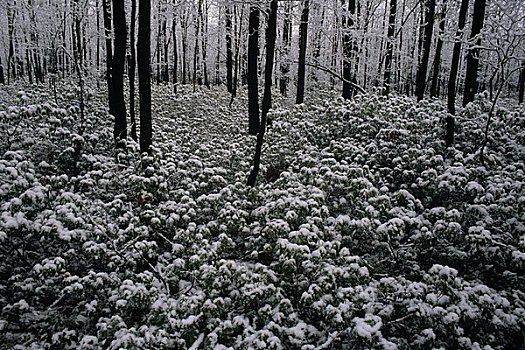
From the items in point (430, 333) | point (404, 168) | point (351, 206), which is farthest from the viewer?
point (404, 168)

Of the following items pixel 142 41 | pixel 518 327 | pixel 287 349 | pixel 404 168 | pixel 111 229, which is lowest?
pixel 287 349

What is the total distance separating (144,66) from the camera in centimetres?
1002

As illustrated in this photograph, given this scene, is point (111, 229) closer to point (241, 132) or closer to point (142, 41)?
point (142, 41)

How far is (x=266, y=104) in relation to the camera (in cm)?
859

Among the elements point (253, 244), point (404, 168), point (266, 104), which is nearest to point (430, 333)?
point (253, 244)

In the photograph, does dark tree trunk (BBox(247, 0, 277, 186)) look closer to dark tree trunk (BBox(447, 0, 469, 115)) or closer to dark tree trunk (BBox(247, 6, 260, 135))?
dark tree trunk (BBox(247, 6, 260, 135))

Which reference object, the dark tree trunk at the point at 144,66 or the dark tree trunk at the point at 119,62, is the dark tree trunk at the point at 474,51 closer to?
the dark tree trunk at the point at 144,66

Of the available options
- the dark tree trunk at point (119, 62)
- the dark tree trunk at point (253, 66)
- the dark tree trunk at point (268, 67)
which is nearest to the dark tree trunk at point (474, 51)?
the dark tree trunk at point (268, 67)

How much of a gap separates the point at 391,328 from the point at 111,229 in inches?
193

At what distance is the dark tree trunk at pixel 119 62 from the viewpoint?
35.5 feet

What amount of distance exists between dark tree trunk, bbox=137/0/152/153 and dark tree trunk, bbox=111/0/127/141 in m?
0.86

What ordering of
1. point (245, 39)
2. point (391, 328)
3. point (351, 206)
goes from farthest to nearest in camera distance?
1. point (245, 39)
2. point (351, 206)
3. point (391, 328)

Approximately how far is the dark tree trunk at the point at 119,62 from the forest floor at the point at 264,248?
1582 millimetres

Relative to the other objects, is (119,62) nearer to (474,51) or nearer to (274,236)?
(274,236)
